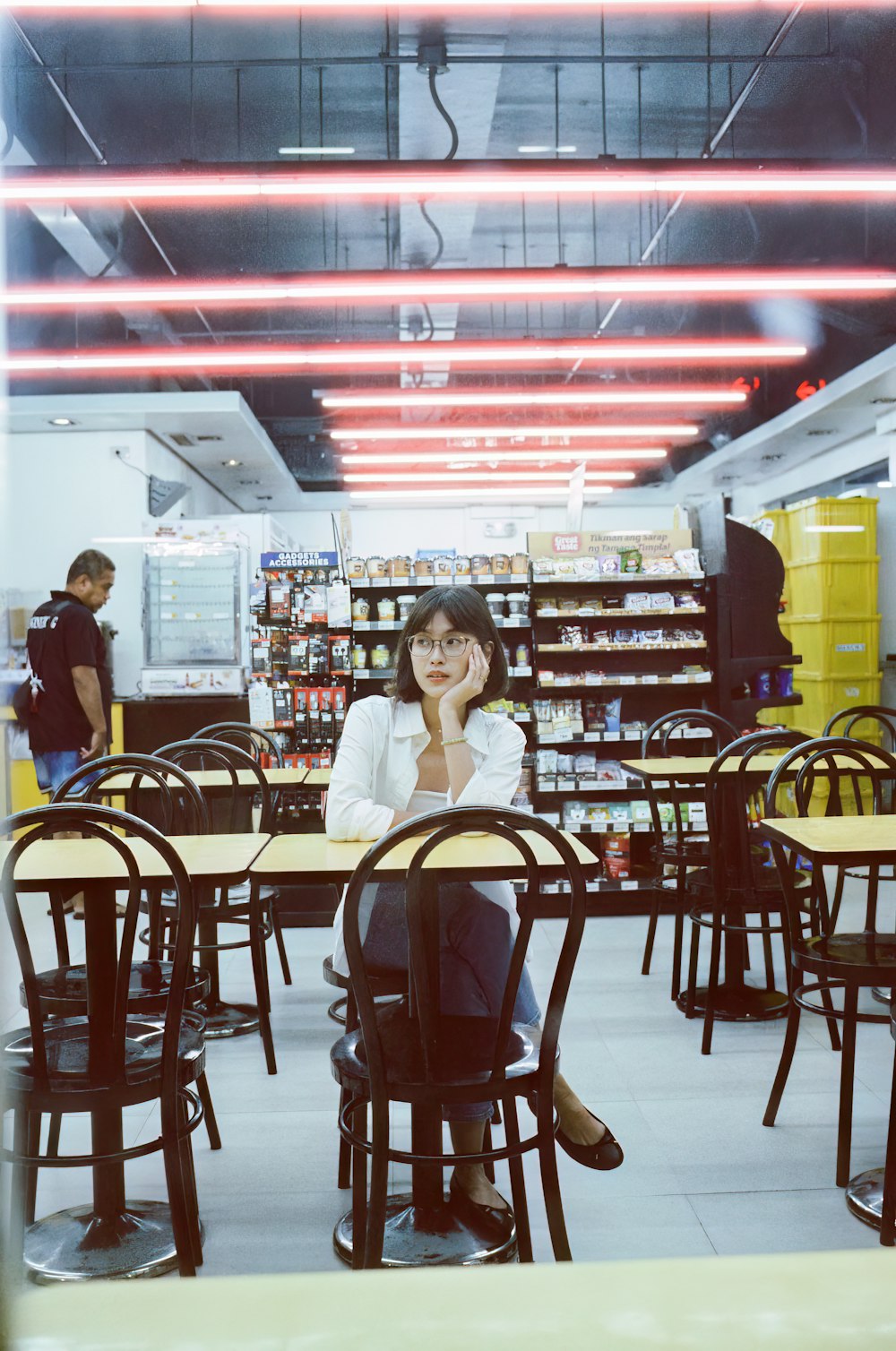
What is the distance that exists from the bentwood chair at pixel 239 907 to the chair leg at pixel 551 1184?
3.56 ft

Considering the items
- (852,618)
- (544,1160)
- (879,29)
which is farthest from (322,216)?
(544,1160)

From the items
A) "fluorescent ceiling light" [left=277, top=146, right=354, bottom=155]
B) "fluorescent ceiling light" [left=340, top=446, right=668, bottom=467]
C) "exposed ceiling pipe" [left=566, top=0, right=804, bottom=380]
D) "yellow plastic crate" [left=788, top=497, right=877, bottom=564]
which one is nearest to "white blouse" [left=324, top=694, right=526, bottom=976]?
"exposed ceiling pipe" [left=566, top=0, right=804, bottom=380]

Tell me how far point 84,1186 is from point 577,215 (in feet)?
25.7

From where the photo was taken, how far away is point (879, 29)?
19.3 ft

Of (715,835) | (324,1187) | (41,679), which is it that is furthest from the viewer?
(41,679)

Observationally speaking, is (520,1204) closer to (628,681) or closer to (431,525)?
(628,681)

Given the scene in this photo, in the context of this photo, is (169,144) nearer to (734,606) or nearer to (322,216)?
(322,216)

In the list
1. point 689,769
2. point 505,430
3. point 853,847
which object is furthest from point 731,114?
point 853,847

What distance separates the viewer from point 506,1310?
734mm

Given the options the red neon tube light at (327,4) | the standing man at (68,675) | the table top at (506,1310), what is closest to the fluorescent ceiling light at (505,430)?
the standing man at (68,675)

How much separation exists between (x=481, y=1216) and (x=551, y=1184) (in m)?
0.39

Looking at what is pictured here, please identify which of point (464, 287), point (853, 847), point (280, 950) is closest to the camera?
point (853, 847)

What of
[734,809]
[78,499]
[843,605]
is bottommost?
[734,809]

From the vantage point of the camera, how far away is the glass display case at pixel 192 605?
8.77 m
